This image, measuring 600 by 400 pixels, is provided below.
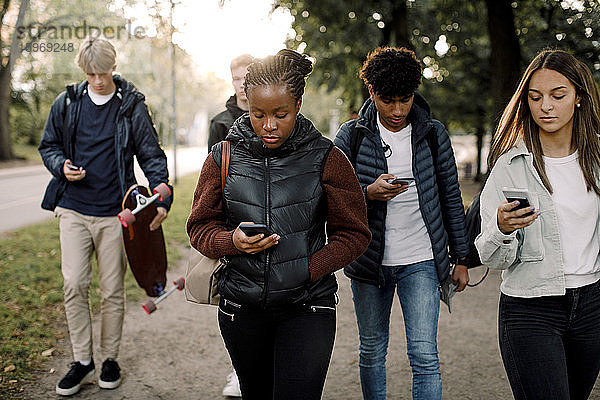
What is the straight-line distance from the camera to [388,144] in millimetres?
3504

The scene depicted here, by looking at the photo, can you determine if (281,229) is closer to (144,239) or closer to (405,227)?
(405,227)

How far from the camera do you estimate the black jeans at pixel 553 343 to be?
2.64m

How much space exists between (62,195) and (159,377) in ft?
5.34

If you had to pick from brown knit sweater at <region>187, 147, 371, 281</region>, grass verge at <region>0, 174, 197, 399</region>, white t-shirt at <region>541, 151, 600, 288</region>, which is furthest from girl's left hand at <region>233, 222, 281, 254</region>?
grass verge at <region>0, 174, 197, 399</region>

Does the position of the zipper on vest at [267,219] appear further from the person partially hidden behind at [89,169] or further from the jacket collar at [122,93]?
the jacket collar at [122,93]

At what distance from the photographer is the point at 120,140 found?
452cm

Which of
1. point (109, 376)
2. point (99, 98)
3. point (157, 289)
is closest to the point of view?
point (99, 98)

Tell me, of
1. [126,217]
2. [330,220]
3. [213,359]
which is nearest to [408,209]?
[330,220]

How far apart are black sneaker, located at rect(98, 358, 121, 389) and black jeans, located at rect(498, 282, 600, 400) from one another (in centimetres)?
304

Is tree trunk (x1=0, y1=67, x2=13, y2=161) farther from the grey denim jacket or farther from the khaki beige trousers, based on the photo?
the grey denim jacket

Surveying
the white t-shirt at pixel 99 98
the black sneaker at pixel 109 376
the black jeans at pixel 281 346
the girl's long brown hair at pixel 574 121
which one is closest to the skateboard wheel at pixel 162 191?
the white t-shirt at pixel 99 98

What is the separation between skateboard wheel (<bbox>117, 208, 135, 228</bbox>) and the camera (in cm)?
412

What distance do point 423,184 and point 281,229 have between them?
1.06 meters

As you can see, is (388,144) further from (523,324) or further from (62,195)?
(62,195)
